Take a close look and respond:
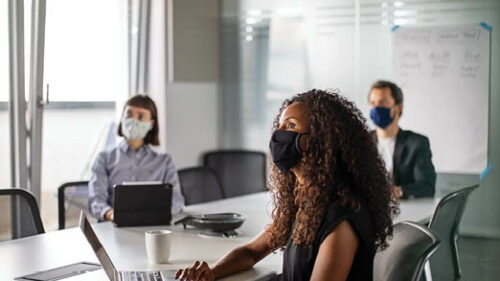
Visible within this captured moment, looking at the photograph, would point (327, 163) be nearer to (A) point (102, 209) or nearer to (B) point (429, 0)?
(A) point (102, 209)

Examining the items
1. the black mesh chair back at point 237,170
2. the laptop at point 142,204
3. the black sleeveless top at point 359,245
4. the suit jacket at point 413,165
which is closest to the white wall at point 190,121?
the black mesh chair back at point 237,170

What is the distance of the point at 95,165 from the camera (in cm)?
363

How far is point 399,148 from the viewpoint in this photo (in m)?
4.12

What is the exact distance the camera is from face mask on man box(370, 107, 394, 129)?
165 inches

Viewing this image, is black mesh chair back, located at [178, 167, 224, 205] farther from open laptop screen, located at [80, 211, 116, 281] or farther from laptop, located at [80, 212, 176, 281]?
laptop, located at [80, 212, 176, 281]

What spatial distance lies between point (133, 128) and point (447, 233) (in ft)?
5.69

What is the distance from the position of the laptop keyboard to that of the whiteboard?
7.84ft

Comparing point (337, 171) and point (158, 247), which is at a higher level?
point (337, 171)

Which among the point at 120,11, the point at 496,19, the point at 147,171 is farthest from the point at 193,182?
the point at 496,19

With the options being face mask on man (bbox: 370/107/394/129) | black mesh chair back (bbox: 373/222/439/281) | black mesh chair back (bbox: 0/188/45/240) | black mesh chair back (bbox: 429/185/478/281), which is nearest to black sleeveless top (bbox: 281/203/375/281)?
black mesh chair back (bbox: 373/222/439/281)

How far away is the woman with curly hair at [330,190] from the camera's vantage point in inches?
79.1

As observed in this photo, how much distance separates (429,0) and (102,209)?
2.34 meters

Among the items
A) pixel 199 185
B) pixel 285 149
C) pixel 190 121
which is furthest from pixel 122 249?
pixel 190 121

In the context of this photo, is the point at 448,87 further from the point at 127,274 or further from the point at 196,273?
the point at 127,274
